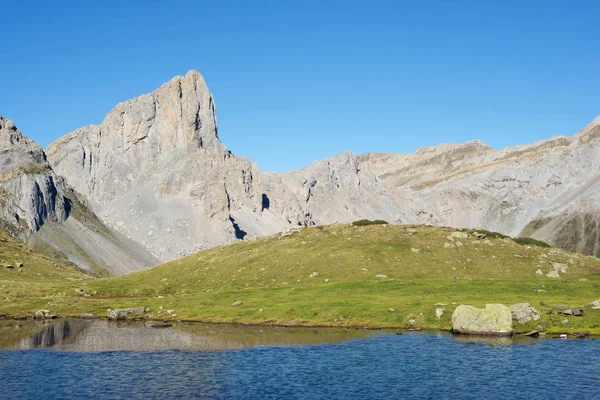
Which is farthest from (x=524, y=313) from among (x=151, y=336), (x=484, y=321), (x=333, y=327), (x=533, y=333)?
(x=151, y=336)

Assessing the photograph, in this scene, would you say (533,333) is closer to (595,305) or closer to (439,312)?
(439,312)

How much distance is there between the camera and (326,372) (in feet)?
173

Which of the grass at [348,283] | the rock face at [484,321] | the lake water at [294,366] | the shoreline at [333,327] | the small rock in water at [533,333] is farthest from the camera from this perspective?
the grass at [348,283]

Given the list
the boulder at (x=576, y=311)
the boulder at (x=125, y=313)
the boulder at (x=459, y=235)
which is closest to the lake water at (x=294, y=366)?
the boulder at (x=576, y=311)

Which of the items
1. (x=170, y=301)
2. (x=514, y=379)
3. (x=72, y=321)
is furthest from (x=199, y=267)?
(x=514, y=379)

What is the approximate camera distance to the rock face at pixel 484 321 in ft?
225

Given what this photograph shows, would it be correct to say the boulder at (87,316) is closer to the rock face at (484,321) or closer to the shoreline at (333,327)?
the shoreline at (333,327)

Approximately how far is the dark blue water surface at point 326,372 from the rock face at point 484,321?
4.59 meters

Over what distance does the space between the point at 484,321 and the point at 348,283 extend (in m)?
32.1

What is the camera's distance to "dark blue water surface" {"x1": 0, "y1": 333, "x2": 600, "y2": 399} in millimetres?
46031

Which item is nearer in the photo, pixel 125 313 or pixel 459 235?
pixel 125 313

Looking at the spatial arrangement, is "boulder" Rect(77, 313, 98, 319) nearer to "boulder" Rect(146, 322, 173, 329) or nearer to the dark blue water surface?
"boulder" Rect(146, 322, 173, 329)

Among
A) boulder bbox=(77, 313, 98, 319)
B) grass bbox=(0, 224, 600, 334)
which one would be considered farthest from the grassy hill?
boulder bbox=(77, 313, 98, 319)

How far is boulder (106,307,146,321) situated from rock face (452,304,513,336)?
47.0m
